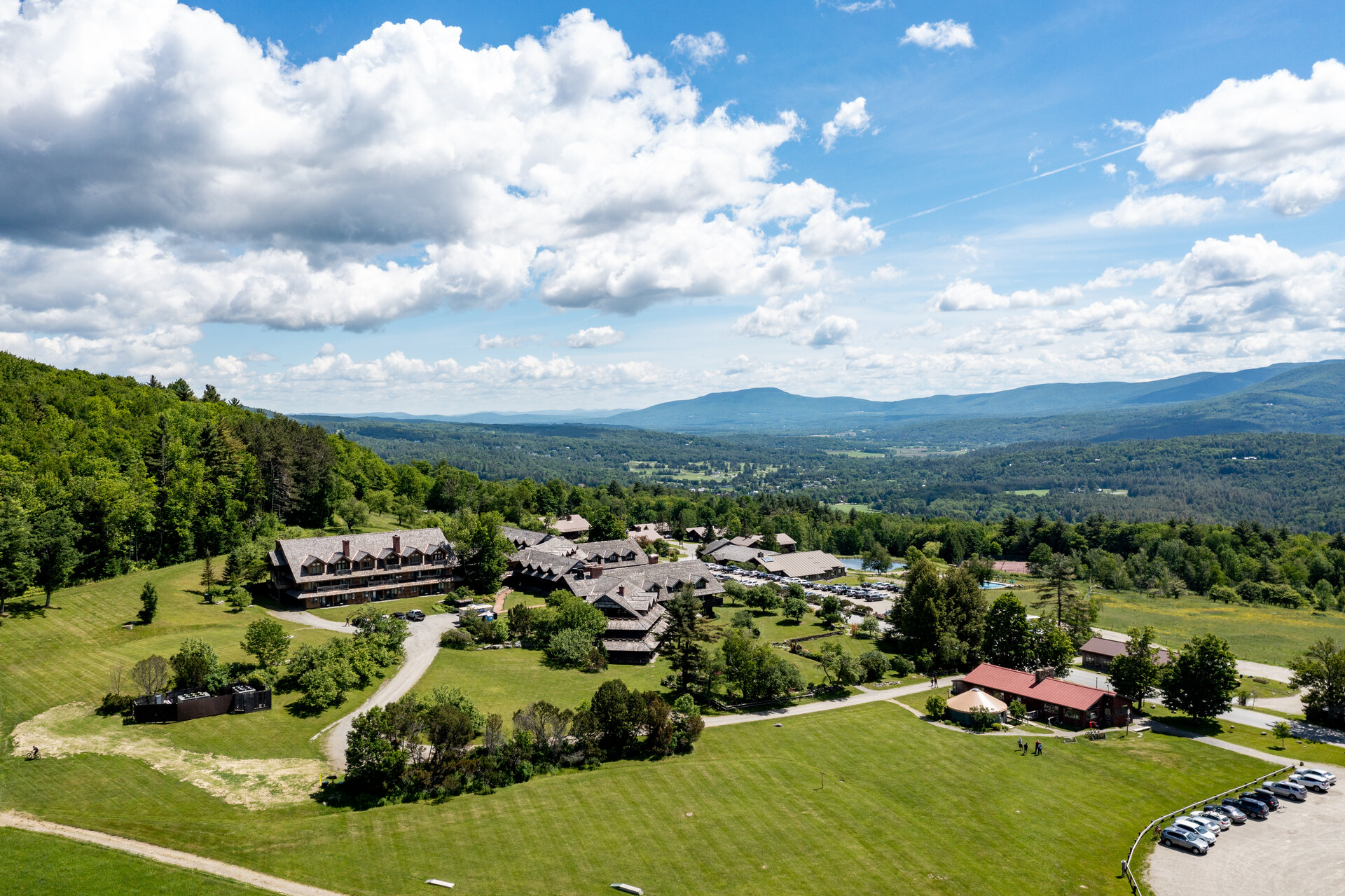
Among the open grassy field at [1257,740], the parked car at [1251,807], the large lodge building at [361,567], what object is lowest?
the open grassy field at [1257,740]

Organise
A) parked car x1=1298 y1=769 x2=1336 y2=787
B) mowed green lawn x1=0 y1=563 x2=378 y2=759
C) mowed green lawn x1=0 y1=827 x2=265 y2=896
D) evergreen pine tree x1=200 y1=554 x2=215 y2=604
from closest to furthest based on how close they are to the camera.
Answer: mowed green lawn x1=0 y1=827 x2=265 y2=896 < parked car x1=1298 y1=769 x2=1336 y2=787 < mowed green lawn x1=0 y1=563 x2=378 y2=759 < evergreen pine tree x1=200 y1=554 x2=215 y2=604

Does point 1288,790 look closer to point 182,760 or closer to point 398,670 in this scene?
point 398,670

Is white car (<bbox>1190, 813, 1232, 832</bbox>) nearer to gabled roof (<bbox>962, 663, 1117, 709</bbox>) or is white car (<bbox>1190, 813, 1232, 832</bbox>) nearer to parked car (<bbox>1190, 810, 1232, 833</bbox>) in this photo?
parked car (<bbox>1190, 810, 1232, 833</bbox>)

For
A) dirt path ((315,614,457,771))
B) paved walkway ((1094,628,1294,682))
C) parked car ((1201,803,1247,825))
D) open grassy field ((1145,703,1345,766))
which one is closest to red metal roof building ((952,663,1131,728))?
open grassy field ((1145,703,1345,766))

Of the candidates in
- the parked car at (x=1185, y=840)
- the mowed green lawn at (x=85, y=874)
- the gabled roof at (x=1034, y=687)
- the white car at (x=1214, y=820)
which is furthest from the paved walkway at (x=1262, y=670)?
the mowed green lawn at (x=85, y=874)

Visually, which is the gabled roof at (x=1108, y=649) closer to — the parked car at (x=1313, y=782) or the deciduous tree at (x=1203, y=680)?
the deciduous tree at (x=1203, y=680)

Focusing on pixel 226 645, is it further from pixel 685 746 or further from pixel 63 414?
pixel 63 414

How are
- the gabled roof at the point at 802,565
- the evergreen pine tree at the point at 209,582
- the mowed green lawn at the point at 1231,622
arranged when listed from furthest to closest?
the gabled roof at the point at 802,565 → the mowed green lawn at the point at 1231,622 → the evergreen pine tree at the point at 209,582
